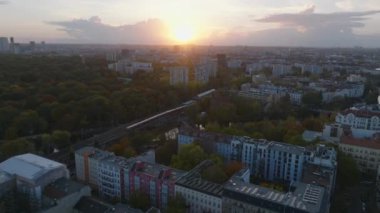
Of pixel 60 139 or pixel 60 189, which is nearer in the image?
pixel 60 189

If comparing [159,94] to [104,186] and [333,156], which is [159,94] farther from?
[333,156]

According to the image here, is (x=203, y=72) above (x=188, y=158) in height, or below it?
above

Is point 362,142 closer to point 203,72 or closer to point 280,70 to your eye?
point 203,72

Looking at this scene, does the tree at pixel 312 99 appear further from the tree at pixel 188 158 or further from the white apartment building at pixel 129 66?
the white apartment building at pixel 129 66

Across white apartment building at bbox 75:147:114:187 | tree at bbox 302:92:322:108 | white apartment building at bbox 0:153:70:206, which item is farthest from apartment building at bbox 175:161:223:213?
tree at bbox 302:92:322:108

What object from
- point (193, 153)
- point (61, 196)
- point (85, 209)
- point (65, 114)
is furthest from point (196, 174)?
point (65, 114)

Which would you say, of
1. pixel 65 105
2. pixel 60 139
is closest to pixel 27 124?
pixel 65 105

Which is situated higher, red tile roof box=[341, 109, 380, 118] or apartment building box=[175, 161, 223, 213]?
red tile roof box=[341, 109, 380, 118]

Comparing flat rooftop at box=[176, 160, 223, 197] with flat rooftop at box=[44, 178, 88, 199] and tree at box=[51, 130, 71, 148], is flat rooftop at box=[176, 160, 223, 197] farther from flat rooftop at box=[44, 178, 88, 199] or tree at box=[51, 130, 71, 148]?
tree at box=[51, 130, 71, 148]
